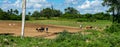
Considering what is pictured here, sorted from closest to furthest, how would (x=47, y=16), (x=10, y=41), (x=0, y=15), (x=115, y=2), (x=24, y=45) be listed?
(x=24, y=45), (x=10, y=41), (x=115, y=2), (x=0, y=15), (x=47, y=16)

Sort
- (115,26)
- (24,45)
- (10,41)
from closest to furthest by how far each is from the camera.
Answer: (24,45) → (10,41) → (115,26)

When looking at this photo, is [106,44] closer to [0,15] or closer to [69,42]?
[69,42]

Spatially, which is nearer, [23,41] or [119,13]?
[23,41]

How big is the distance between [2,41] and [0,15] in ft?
245

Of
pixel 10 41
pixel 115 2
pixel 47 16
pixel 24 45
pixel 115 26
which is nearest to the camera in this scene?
pixel 24 45

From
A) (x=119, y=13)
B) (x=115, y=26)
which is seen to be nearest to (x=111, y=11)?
(x=119, y=13)

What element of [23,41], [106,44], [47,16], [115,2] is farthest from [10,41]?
[47,16]

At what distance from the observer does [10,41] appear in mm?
16500

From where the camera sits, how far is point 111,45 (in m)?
15.8

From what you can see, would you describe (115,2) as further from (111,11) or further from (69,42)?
(69,42)

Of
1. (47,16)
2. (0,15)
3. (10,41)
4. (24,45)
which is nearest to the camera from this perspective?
(24,45)

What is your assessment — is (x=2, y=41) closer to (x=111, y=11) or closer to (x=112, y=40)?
(x=112, y=40)

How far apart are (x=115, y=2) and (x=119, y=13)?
3085 millimetres

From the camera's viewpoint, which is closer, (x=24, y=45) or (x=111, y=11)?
(x=24, y=45)
